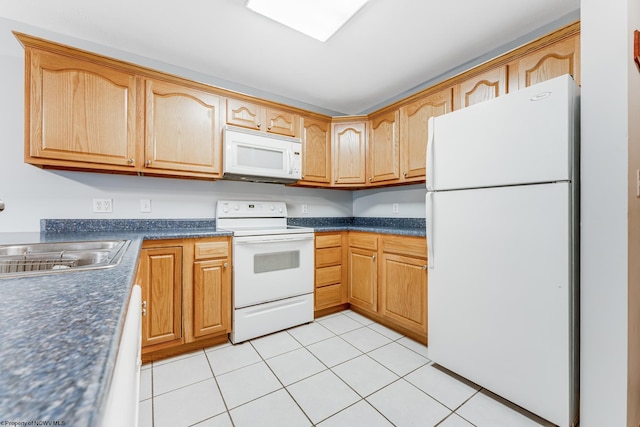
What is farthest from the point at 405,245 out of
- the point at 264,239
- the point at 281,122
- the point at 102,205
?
the point at 102,205

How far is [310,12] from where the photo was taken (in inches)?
67.1

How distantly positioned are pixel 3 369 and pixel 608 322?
1793 millimetres

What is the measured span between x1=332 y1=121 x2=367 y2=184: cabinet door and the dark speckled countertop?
2396 mm

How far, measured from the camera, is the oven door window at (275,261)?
2.22 metres

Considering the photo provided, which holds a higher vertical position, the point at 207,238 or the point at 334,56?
the point at 334,56

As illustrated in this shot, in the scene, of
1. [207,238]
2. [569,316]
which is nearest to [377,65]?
[207,238]

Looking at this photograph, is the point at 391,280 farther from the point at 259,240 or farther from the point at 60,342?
Answer: the point at 60,342

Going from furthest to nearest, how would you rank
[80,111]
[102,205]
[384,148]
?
[384,148] → [102,205] → [80,111]

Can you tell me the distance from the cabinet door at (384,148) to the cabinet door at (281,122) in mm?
813

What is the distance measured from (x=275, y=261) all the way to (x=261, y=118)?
1.31m

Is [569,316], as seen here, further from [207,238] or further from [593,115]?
[207,238]

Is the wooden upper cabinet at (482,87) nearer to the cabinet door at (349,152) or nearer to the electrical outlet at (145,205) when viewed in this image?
the cabinet door at (349,152)

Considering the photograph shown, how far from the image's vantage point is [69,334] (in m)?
0.38

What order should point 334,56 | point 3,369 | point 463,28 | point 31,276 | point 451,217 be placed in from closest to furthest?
1. point 3,369
2. point 31,276
3. point 451,217
4. point 463,28
5. point 334,56
